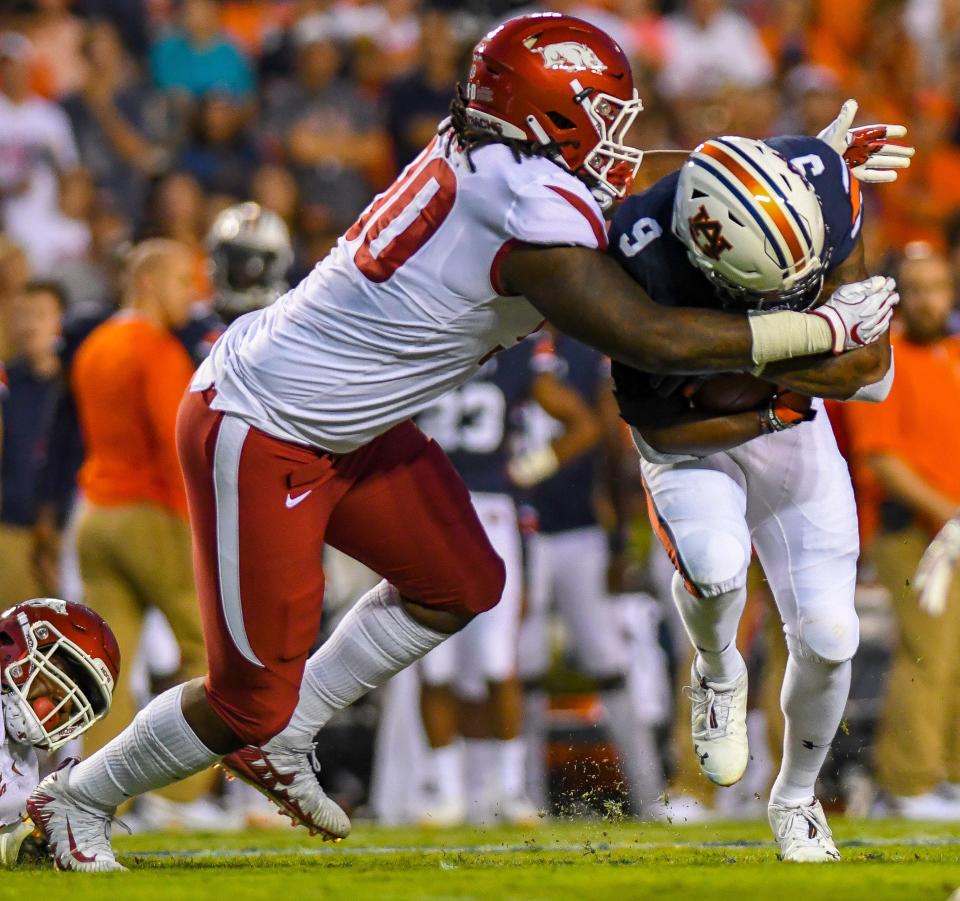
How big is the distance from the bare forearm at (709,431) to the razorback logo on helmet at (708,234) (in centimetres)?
45

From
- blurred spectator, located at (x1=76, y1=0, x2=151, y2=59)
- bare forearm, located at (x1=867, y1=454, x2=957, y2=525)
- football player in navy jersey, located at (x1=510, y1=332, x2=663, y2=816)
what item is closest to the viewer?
bare forearm, located at (x1=867, y1=454, x2=957, y2=525)

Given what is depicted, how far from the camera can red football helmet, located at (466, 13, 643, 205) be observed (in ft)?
13.1

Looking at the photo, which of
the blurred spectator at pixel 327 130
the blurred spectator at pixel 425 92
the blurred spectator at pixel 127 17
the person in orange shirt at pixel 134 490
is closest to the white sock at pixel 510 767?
the person in orange shirt at pixel 134 490

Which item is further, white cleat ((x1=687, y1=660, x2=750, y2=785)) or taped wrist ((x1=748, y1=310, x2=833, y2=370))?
white cleat ((x1=687, y1=660, x2=750, y2=785))

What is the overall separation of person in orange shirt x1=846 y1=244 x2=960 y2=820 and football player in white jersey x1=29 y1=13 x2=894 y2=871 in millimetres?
2801

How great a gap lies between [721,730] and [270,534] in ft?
3.97

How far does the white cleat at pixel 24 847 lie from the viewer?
449cm

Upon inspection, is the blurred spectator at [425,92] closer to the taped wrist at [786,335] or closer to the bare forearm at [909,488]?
the bare forearm at [909,488]

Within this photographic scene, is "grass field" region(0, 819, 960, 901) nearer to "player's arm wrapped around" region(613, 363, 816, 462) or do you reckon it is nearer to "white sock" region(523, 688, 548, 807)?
"player's arm wrapped around" region(613, 363, 816, 462)

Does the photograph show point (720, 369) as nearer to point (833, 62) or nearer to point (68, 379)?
point (68, 379)

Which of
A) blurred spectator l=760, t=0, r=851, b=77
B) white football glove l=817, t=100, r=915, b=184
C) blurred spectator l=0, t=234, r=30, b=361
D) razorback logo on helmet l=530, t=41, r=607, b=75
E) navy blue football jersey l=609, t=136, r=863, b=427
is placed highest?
blurred spectator l=760, t=0, r=851, b=77

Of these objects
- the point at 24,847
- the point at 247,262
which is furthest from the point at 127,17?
the point at 24,847

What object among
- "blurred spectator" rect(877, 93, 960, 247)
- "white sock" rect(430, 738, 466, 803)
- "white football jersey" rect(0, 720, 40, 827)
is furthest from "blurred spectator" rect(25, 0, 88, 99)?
"white football jersey" rect(0, 720, 40, 827)

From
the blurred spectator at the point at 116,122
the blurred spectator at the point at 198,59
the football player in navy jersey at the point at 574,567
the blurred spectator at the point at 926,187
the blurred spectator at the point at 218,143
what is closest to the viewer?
the football player in navy jersey at the point at 574,567
